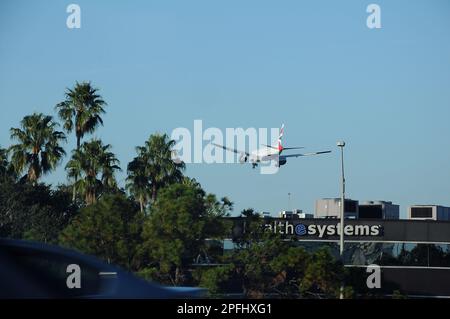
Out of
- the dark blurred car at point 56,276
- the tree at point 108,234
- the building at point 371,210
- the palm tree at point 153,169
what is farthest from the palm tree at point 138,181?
the dark blurred car at point 56,276

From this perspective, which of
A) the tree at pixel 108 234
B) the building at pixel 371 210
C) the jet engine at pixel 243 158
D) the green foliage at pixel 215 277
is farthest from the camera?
the building at pixel 371 210

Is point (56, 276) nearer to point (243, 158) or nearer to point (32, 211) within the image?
point (32, 211)

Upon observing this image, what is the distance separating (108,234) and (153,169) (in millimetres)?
18921

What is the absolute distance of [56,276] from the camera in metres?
9.32

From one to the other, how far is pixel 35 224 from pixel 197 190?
1142cm

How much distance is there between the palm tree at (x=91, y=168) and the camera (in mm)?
51306

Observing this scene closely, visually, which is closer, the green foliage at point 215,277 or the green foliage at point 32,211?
the green foliage at point 215,277

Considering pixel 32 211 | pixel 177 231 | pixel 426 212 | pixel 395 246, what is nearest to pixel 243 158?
pixel 395 246

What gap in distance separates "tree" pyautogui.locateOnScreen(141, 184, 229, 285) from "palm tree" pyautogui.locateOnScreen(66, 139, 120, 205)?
15428mm

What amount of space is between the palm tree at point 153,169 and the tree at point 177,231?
15526mm

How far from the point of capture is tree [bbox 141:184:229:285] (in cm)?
3488

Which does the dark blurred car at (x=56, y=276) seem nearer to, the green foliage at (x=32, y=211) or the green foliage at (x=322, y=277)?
the green foliage at (x=322, y=277)

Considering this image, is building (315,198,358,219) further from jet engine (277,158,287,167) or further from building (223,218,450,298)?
building (223,218,450,298)
